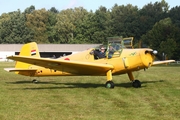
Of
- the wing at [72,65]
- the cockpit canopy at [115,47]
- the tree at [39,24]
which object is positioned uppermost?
the tree at [39,24]

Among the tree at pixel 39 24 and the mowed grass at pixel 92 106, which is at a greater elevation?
the tree at pixel 39 24

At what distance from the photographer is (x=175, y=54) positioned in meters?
62.8

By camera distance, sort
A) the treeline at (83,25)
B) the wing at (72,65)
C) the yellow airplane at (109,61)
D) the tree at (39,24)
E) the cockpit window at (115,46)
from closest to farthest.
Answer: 1. the wing at (72,65)
2. the yellow airplane at (109,61)
3. the cockpit window at (115,46)
4. the treeline at (83,25)
5. the tree at (39,24)

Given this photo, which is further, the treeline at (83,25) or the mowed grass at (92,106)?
the treeline at (83,25)

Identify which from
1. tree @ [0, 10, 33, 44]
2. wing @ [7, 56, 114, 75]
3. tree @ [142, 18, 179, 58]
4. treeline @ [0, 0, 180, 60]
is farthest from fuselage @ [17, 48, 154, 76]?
tree @ [0, 10, 33, 44]

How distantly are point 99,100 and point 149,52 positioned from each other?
385 cm

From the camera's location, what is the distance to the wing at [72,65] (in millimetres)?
12383

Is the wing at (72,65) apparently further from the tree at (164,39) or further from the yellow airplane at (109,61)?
the tree at (164,39)

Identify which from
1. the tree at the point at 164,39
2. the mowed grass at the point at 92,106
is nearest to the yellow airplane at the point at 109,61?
the mowed grass at the point at 92,106

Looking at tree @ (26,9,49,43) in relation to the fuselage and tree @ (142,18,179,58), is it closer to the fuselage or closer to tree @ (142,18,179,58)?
tree @ (142,18,179,58)

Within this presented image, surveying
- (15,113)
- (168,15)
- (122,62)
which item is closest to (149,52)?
(122,62)

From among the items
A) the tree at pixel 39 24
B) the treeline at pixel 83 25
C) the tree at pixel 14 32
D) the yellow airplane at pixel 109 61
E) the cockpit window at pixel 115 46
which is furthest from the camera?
the tree at pixel 39 24

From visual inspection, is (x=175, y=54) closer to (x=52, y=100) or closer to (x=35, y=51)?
(x=35, y=51)

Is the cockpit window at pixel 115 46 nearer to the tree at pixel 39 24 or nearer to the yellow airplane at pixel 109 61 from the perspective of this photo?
the yellow airplane at pixel 109 61
